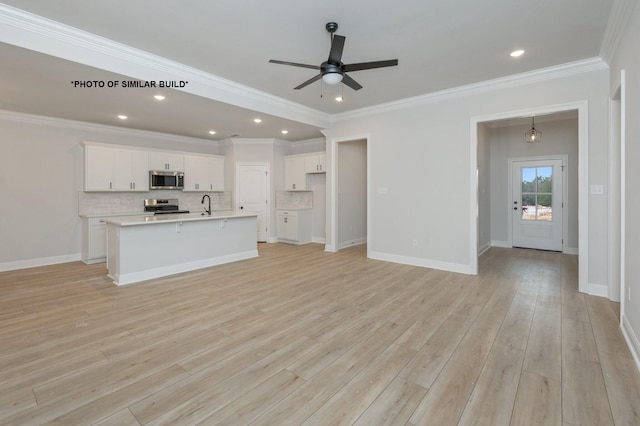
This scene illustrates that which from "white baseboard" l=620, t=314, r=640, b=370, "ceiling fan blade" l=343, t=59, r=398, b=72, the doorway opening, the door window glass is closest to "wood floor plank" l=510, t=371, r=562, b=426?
"white baseboard" l=620, t=314, r=640, b=370

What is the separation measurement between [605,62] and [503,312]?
Answer: 3276mm

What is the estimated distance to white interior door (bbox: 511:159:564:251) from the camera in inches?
251

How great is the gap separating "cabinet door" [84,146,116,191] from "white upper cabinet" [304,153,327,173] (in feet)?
13.5

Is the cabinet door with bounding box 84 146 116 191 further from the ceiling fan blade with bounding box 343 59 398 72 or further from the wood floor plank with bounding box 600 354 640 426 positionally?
→ the wood floor plank with bounding box 600 354 640 426

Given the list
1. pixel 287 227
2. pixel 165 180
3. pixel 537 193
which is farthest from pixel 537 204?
pixel 165 180

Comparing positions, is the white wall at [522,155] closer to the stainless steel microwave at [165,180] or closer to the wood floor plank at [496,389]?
the wood floor plank at [496,389]

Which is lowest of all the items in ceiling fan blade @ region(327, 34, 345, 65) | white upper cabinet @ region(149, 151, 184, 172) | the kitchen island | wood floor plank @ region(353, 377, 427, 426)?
wood floor plank @ region(353, 377, 427, 426)

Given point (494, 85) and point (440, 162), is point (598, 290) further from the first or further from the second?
point (494, 85)

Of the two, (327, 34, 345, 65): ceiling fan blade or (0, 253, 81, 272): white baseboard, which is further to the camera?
(0, 253, 81, 272): white baseboard

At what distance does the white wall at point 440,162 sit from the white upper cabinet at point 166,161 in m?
3.78

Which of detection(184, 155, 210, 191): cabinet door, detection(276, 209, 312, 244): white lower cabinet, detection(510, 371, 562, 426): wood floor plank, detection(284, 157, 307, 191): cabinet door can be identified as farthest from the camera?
detection(284, 157, 307, 191): cabinet door

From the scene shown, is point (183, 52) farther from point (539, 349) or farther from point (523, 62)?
point (539, 349)

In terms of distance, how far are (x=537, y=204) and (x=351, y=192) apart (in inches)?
161

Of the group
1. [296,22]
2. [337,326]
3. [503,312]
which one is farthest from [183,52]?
[503,312]
